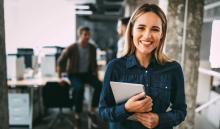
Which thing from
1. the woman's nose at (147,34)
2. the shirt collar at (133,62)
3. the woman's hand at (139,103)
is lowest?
the woman's hand at (139,103)

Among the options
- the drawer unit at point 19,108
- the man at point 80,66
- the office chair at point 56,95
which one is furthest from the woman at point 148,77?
the drawer unit at point 19,108

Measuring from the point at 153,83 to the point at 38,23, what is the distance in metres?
6.69

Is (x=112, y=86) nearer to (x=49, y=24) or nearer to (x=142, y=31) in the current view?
(x=142, y=31)

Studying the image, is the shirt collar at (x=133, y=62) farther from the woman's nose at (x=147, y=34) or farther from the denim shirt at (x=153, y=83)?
the woman's nose at (x=147, y=34)

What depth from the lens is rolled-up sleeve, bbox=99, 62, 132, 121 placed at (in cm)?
129

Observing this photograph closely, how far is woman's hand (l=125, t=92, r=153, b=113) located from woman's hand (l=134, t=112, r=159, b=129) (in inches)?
1.2

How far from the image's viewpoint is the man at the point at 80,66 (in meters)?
4.52

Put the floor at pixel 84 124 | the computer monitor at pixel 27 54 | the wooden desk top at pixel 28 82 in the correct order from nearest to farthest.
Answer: the wooden desk top at pixel 28 82 < the floor at pixel 84 124 < the computer monitor at pixel 27 54

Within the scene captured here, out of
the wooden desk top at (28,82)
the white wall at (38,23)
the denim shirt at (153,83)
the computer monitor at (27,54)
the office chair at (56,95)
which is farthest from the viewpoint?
the white wall at (38,23)

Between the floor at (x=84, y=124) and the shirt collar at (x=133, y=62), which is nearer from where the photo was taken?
the shirt collar at (x=133, y=62)

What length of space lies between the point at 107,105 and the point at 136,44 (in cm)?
35

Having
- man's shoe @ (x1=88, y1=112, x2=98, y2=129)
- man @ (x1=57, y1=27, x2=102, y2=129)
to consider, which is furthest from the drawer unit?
man's shoe @ (x1=88, y1=112, x2=98, y2=129)

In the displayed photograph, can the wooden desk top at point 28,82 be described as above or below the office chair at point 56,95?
above

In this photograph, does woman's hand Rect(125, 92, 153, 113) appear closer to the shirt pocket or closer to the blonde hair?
the shirt pocket
